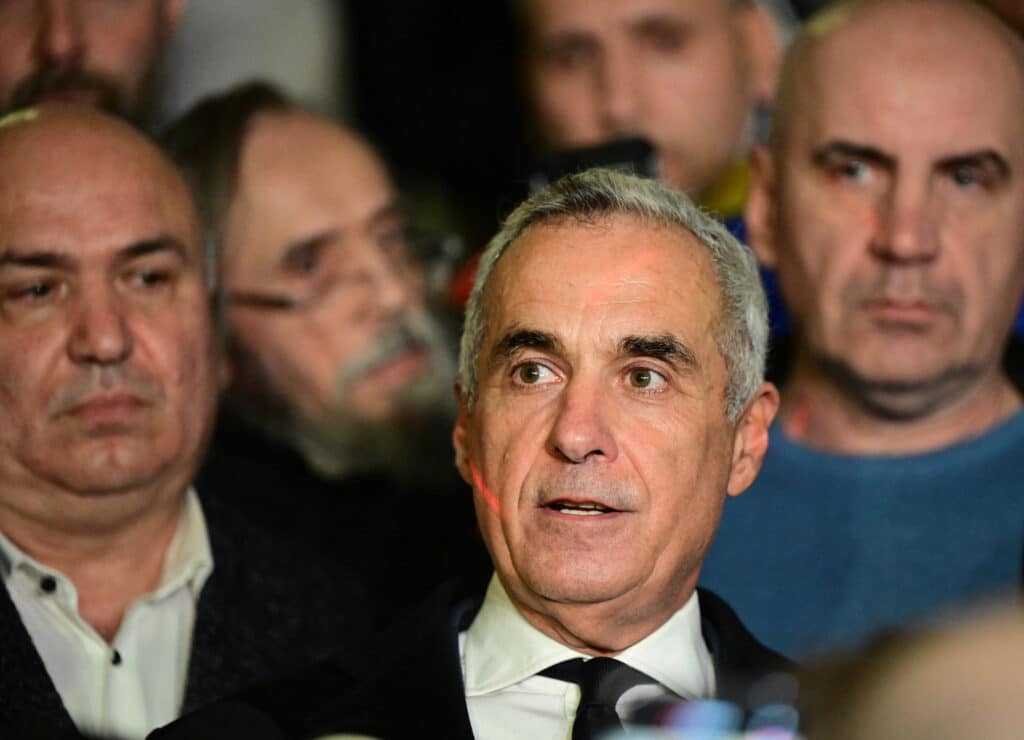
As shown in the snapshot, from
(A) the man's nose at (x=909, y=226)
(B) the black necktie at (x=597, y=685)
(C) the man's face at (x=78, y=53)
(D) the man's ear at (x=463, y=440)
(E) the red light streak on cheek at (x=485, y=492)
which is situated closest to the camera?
(B) the black necktie at (x=597, y=685)

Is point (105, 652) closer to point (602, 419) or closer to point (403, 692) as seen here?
point (403, 692)

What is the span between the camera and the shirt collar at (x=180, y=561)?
1.98 m

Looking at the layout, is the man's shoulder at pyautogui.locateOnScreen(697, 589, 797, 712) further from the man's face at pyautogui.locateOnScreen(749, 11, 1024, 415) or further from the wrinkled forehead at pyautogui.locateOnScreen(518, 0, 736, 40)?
the wrinkled forehead at pyautogui.locateOnScreen(518, 0, 736, 40)

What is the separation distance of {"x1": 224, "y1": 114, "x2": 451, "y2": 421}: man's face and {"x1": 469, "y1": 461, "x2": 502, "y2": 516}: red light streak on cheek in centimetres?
102

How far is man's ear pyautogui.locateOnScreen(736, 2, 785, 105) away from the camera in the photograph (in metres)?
2.77

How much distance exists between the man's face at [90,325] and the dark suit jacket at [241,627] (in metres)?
0.12

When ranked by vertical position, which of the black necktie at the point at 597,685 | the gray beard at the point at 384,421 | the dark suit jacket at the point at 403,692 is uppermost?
the black necktie at the point at 597,685

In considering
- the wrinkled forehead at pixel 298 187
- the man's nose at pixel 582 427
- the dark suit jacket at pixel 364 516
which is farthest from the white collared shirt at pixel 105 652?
the wrinkled forehead at pixel 298 187

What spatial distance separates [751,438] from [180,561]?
0.70 meters

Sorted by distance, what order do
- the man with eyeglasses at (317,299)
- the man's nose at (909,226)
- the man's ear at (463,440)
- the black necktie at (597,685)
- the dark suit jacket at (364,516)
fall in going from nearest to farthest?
the black necktie at (597,685) → the man's ear at (463,440) → the man's nose at (909,226) → the dark suit jacket at (364,516) → the man with eyeglasses at (317,299)

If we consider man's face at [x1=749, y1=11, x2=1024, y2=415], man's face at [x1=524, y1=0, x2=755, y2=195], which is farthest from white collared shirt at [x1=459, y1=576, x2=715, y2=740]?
man's face at [x1=524, y1=0, x2=755, y2=195]

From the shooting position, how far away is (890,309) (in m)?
2.19

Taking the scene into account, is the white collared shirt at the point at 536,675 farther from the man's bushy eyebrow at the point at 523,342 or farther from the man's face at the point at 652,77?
the man's face at the point at 652,77

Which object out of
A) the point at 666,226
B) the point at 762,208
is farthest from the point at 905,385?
the point at 666,226
